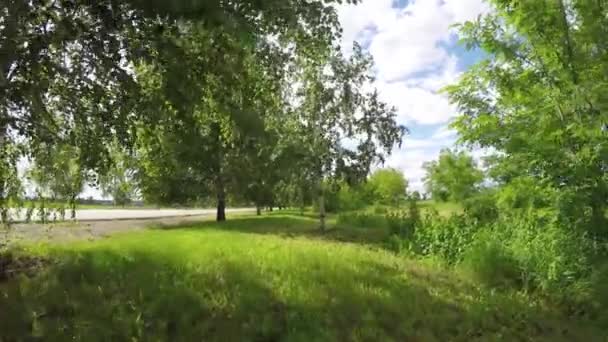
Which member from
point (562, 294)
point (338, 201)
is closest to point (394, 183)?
point (338, 201)

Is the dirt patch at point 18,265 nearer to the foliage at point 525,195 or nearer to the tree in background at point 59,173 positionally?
the tree in background at point 59,173

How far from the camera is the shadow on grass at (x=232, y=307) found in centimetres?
632

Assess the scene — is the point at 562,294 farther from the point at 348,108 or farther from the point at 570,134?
the point at 348,108

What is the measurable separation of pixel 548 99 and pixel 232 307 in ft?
20.2

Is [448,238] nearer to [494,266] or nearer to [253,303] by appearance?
[494,266]

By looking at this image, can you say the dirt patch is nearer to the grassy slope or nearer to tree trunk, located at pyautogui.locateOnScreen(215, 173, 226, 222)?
the grassy slope

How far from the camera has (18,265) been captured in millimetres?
8195

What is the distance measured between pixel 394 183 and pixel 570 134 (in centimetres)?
5050

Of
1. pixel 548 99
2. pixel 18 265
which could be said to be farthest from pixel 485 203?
pixel 18 265

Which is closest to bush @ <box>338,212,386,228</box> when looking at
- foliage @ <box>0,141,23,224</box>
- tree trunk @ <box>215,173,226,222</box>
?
A: tree trunk @ <box>215,173,226,222</box>

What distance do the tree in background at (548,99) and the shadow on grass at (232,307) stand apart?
2276mm

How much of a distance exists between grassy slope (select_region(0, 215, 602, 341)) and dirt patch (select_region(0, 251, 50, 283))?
0.30 m

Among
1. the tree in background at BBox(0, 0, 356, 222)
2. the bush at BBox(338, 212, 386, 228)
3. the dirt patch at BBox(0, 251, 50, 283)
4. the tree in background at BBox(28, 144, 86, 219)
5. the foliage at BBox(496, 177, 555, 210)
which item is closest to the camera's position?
the tree in background at BBox(0, 0, 356, 222)

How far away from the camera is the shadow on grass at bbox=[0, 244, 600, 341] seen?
6320 millimetres
